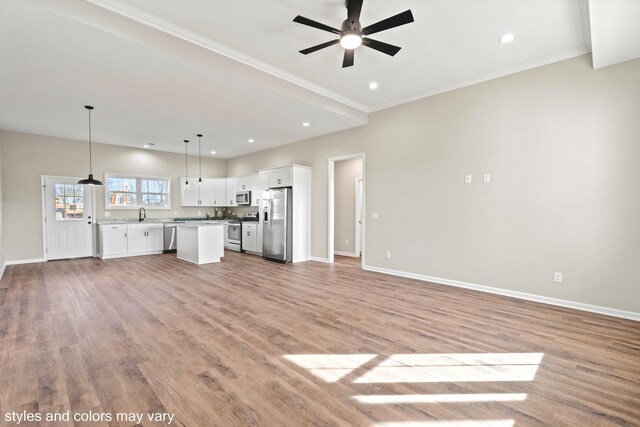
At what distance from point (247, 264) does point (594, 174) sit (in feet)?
19.6

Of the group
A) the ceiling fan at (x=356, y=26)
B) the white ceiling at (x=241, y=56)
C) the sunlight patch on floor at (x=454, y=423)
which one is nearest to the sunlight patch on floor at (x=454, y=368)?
the sunlight patch on floor at (x=454, y=423)

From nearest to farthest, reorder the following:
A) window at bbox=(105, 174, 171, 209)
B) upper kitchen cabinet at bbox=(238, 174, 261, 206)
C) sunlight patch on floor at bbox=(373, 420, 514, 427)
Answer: sunlight patch on floor at bbox=(373, 420, 514, 427)
window at bbox=(105, 174, 171, 209)
upper kitchen cabinet at bbox=(238, 174, 261, 206)

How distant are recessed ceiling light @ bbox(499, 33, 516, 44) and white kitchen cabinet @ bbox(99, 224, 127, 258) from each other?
27.6 feet

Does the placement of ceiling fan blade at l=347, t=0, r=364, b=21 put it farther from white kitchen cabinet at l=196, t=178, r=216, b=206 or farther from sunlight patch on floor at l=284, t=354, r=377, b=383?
white kitchen cabinet at l=196, t=178, r=216, b=206

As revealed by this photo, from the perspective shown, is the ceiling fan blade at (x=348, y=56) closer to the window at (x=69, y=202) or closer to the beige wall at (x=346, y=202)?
the beige wall at (x=346, y=202)

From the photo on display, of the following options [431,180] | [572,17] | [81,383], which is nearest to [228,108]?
[431,180]

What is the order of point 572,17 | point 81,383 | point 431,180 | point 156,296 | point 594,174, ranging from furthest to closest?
1. point 431,180
2. point 156,296
3. point 594,174
4. point 572,17
5. point 81,383

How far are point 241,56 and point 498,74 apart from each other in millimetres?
3562

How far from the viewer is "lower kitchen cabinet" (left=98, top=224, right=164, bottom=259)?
6.94m

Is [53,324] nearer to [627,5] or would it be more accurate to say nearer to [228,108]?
[228,108]

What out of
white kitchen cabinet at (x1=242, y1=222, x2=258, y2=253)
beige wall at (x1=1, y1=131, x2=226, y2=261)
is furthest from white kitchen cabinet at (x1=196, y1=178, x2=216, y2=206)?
beige wall at (x1=1, y1=131, x2=226, y2=261)

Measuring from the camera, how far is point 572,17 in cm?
291

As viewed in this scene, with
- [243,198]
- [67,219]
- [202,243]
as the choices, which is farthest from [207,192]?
[67,219]

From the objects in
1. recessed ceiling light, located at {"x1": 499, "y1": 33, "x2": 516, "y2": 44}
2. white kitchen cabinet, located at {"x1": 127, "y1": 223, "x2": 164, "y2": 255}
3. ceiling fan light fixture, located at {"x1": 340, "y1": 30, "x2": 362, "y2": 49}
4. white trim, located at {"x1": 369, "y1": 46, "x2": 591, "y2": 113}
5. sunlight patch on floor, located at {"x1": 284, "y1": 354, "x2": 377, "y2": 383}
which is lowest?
sunlight patch on floor, located at {"x1": 284, "y1": 354, "x2": 377, "y2": 383}
